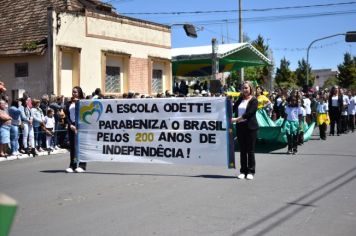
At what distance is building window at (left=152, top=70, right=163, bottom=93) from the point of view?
25.9m

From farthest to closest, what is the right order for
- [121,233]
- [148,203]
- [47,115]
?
[47,115] → [148,203] → [121,233]

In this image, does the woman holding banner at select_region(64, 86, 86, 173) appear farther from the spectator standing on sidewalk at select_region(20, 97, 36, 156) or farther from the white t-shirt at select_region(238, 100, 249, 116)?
the spectator standing on sidewalk at select_region(20, 97, 36, 156)

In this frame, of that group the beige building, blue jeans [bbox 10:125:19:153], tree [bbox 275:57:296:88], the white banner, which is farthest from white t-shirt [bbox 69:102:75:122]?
tree [bbox 275:57:296:88]

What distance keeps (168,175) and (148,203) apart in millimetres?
2807

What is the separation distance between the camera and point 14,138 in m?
14.7

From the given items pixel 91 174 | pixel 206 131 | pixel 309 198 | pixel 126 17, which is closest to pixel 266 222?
pixel 309 198

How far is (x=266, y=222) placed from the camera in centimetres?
647

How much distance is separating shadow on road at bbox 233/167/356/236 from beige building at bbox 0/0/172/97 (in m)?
13.0

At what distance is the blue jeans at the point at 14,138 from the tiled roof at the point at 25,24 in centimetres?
573

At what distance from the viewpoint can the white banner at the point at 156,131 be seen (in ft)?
33.5

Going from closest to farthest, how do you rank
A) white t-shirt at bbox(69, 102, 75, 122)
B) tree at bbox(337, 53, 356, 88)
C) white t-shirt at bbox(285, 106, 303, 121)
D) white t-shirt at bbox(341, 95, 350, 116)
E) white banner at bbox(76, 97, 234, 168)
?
white banner at bbox(76, 97, 234, 168) < white t-shirt at bbox(69, 102, 75, 122) < white t-shirt at bbox(285, 106, 303, 121) < white t-shirt at bbox(341, 95, 350, 116) < tree at bbox(337, 53, 356, 88)

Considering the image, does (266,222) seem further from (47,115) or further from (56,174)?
(47,115)

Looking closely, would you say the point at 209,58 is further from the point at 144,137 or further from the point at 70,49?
the point at 144,137

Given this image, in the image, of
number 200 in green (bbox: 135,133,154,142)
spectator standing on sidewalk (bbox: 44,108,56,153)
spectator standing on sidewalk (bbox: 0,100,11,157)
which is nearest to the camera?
number 200 in green (bbox: 135,133,154,142)
